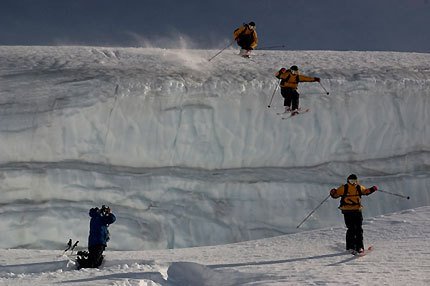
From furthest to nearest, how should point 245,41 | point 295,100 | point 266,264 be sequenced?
1. point 245,41
2. point 295,100
3. point 266,264

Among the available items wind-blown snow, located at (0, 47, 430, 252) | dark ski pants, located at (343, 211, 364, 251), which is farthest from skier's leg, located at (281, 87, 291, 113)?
dark ski pants, located at (343, 211, 364, 251)

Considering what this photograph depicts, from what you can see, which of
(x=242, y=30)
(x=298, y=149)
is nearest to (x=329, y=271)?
(x=298, y=149)

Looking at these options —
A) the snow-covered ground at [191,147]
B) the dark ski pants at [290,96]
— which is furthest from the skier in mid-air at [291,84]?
the snow-covered ground at [191,147]

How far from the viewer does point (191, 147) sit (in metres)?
10.9

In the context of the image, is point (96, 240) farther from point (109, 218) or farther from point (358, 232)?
point (358, 232)

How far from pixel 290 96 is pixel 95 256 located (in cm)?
561

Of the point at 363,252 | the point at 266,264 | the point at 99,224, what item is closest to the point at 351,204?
the point at 363,252

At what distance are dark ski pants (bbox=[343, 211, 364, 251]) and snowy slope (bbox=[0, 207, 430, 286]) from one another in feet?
0.60

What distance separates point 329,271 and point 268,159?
577 cm

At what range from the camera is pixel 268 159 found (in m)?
11.3

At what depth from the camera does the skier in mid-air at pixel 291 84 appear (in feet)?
33.1

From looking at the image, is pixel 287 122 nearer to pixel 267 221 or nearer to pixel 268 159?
pixel 268 159

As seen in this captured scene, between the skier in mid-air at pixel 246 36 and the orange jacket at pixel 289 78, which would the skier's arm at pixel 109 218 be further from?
the skier in mid-air at pixel 246 36

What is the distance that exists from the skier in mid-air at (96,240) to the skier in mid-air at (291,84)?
4.83 meters
